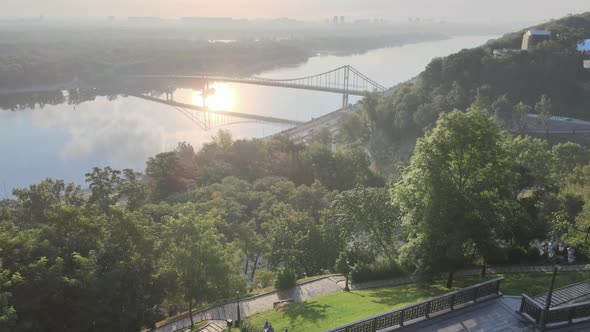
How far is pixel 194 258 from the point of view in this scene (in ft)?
38.1

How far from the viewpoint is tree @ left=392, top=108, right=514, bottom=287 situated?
1006 centimetres

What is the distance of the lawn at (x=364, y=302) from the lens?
10.5 metres

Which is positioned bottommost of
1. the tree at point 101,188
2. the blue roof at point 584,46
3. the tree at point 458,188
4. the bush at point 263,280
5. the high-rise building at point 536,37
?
the bush at point 263,280

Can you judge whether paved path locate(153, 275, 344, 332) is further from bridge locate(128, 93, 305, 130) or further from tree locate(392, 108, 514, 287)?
bridge locate(128, 93, 305, 130)

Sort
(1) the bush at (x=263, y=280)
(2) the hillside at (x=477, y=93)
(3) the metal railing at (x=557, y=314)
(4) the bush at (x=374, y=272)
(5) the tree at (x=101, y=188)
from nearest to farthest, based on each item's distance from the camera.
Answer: (3) the metal railing at (x=557, y=314), (4) the bush at (x=374, y=272), (5) the tree at (x=101, y=188), (1) the bush at (x=263, y=280), (2) the hillside at (x=477, y=93)

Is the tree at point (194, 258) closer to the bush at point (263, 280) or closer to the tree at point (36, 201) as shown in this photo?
the bush at point (263, 280)

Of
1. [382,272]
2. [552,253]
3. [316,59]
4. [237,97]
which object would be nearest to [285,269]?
[382,272]

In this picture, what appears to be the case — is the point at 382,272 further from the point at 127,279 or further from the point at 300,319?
the point at 127,279

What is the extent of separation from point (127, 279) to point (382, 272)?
7.62 m

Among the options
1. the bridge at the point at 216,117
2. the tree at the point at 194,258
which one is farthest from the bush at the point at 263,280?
the bridge at the point at 216,117

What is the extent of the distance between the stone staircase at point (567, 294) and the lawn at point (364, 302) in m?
0.24

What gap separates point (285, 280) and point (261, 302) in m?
1.04

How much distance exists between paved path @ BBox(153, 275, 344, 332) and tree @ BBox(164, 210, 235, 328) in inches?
42.0

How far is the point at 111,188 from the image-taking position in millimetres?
15922
